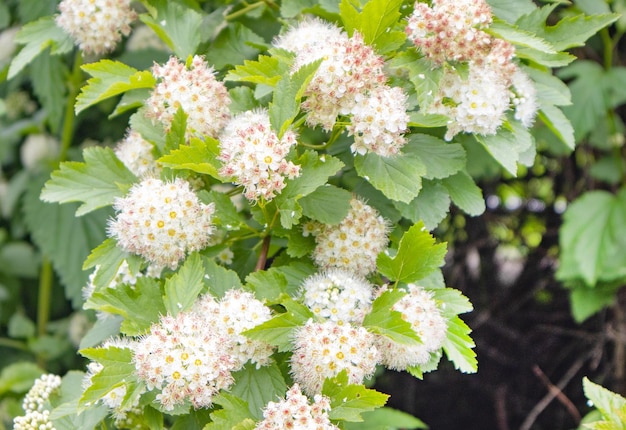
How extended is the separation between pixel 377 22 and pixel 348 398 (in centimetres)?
66

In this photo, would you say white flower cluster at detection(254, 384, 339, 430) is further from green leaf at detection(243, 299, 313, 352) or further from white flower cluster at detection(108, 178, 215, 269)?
white flower cluster at detection(108, 178, 215, 269)

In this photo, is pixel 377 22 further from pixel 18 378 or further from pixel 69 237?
pixel 18 378

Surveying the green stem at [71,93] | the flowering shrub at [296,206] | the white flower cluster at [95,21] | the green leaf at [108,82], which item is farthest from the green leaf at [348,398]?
the green stem at [71,93]

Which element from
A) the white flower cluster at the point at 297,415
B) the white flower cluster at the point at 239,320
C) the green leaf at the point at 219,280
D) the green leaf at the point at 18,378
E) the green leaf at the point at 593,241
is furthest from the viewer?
the green leaf at the point at 593,241

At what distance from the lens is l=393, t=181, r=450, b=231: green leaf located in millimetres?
1370

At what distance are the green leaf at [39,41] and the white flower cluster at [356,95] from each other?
67cm

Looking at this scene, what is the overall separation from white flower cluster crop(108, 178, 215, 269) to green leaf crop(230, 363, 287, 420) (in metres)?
0.24

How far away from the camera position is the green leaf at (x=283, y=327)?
1.15 metres

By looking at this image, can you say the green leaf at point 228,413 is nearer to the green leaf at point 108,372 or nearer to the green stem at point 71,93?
the green leaf at point 108,372

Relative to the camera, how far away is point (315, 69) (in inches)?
46.5

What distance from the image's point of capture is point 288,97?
4.06 feet

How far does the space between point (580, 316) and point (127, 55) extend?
1561 mm

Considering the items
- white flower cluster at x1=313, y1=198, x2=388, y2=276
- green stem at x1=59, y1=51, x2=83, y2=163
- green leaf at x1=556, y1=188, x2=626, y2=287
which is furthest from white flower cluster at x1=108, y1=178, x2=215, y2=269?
green leaf at x1=556, y1=188, x2=626, y2=287

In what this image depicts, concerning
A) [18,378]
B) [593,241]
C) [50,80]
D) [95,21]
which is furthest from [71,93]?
[593,241]
